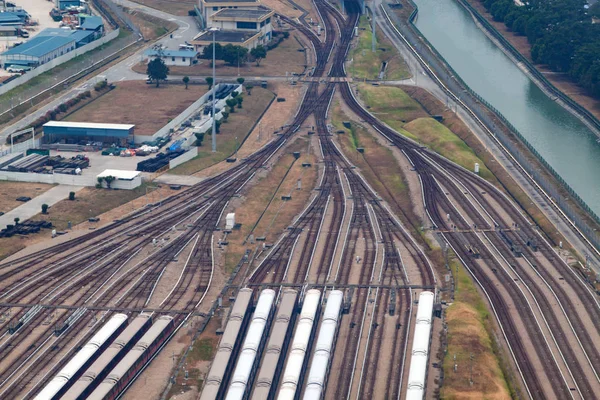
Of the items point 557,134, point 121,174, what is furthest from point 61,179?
point 557,134

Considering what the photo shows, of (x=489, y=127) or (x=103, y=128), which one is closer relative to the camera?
(x=103, y=128)

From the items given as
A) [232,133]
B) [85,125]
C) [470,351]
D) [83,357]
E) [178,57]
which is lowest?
[83,357]

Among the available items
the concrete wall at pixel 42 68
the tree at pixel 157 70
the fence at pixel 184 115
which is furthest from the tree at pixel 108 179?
the tree at pixel 157 70

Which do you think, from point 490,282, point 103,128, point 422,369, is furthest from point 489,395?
point 103,128

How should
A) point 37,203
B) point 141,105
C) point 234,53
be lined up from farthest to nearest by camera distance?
point 234,53 → point 141,105 → point 37,203

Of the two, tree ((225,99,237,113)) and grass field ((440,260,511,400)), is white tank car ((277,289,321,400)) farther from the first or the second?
tree ((225,99,237,113))

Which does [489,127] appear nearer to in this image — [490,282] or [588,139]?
[588,139]

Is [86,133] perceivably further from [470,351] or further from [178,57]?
[470,351]

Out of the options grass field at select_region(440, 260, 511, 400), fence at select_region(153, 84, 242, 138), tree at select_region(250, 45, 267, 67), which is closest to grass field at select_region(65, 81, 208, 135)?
fence at select_region(153, 84, 242, 138)
